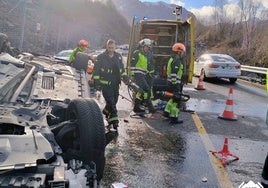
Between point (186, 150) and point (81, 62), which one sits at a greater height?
point (81, 62)

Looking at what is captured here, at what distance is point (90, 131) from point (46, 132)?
0.42 m

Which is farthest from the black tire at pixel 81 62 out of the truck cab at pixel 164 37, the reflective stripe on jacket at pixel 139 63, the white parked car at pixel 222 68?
the white parked car at pixel 222 68

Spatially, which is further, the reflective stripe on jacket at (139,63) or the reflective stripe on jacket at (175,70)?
the reflective stripe on jacket at (139,63)

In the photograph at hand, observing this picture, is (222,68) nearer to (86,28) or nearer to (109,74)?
(109,74)

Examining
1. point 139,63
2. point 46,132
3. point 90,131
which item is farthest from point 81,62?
point 46,132

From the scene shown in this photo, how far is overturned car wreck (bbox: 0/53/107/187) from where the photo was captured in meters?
2.59

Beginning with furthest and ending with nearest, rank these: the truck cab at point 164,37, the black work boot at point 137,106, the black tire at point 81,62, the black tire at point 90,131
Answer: the truck cab at point 164,37
the black work boot at point 137,106
the black tire at point 81,62
the black tire at point 90,131

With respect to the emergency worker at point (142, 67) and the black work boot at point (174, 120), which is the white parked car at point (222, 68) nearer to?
the emergency worker at point (142, 67)

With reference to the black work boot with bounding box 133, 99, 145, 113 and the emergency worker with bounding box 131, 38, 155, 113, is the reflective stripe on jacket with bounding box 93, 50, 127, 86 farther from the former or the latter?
the black work boot with bounding box 133, 99, 145, 113

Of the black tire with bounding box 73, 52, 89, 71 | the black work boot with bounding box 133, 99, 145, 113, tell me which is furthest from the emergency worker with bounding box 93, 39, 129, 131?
the black work boot with bounding box 133, 99, 145, 113

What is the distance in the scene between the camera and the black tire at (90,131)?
3.49 m

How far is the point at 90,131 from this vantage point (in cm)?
350

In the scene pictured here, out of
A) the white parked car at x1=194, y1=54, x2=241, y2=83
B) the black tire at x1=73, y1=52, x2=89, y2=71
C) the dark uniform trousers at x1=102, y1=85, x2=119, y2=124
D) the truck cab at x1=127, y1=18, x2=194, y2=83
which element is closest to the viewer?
the dark uniform trousers at x1=102, y1=85, x2=119, y2=124

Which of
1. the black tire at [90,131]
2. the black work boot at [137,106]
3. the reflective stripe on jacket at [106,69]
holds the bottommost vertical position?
the black work boot at [137,106]
